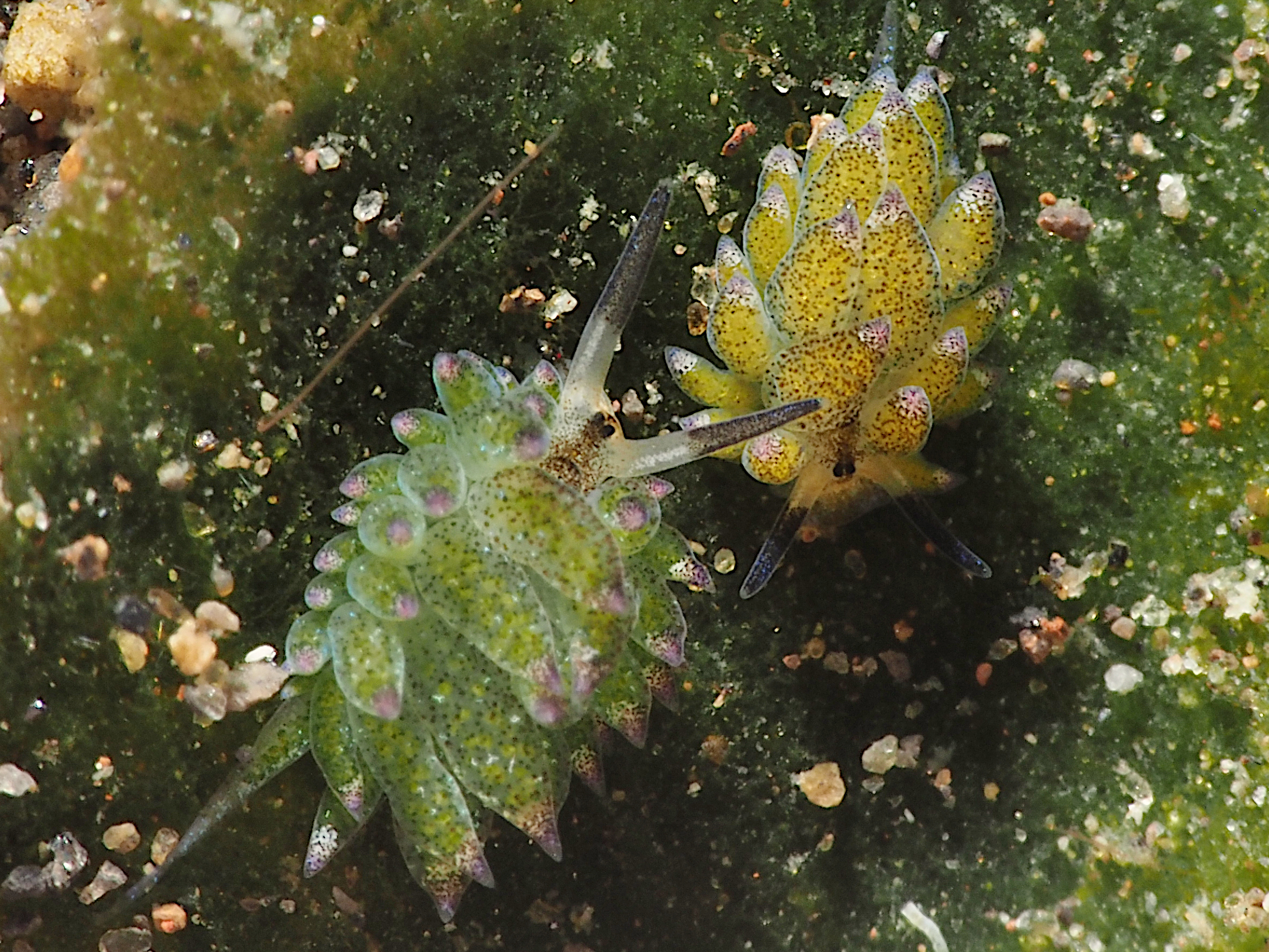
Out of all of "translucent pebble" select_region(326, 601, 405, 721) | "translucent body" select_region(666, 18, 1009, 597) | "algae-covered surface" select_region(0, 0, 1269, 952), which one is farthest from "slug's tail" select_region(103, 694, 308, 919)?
"translucent body" select_region(666, 18, 1009, 597)

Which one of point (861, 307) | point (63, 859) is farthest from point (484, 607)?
point (63, 859)

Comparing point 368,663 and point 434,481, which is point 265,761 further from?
point 434,481

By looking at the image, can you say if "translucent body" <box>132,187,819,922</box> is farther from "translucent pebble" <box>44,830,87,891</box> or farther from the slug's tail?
"translucent pebble" <box>44,830,87,891</box>

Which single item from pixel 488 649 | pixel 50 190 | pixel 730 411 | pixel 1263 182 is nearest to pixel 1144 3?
pixel 1263 182

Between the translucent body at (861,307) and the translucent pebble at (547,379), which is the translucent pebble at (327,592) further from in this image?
the translucent body at (861,307)

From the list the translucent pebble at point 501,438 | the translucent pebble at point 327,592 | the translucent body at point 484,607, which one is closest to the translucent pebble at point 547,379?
the translucent body at point 484,607

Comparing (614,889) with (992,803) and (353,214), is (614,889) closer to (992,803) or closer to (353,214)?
(992,803)
